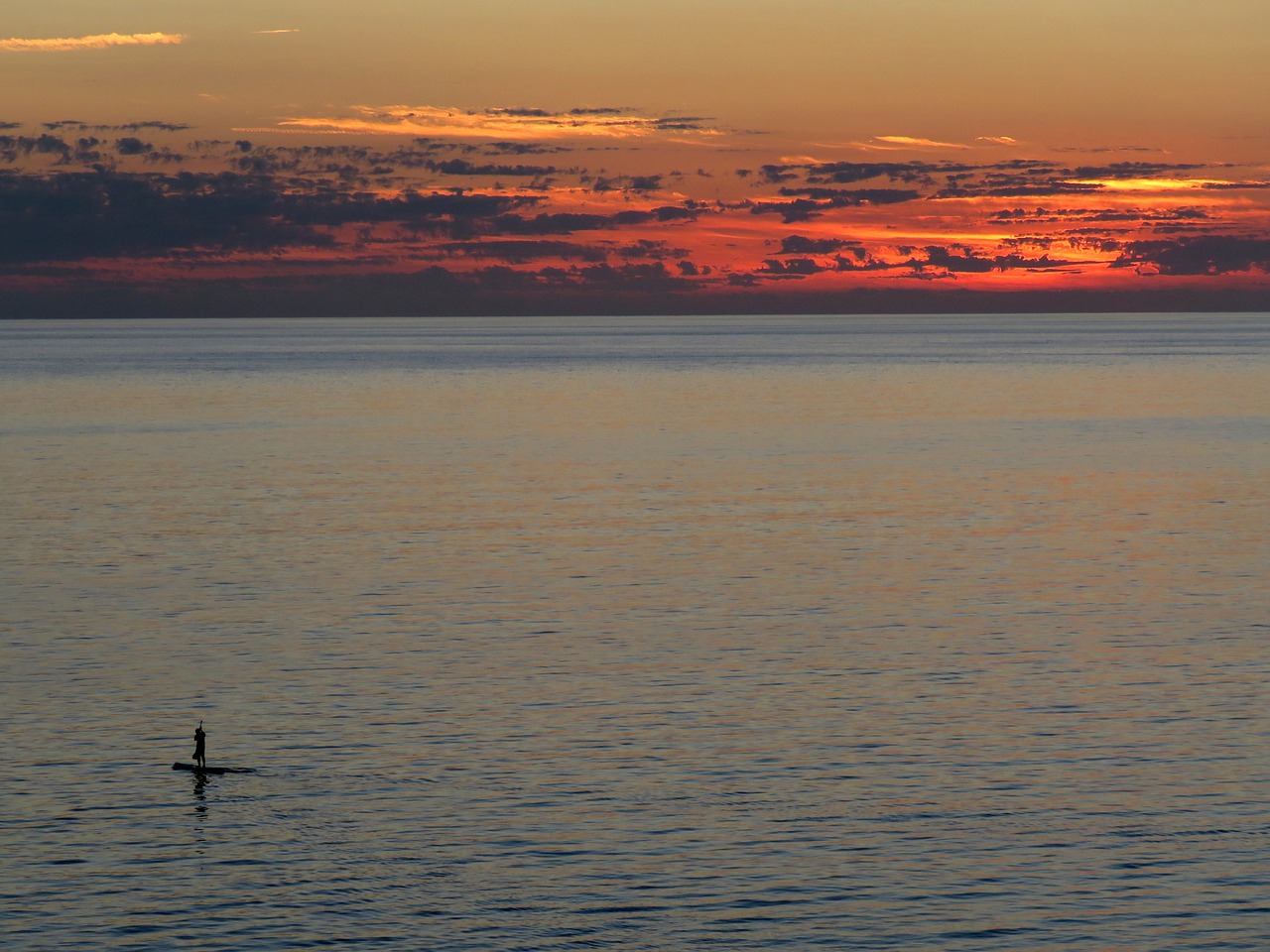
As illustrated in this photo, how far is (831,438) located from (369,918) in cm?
10735

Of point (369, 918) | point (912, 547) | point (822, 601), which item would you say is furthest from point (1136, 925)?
point (912, 547)

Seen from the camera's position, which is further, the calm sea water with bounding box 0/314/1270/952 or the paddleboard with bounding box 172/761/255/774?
the paddleboard with bounding box 172/761/255/774

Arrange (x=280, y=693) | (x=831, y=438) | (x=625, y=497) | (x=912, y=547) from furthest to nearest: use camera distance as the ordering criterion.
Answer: (x=831, y=438), (x=625, y=497), (x=912, y=547), (x=280, y=693)

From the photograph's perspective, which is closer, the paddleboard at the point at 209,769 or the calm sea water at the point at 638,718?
the calm sea water at the point at 638,718

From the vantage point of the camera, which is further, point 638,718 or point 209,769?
point 638,718

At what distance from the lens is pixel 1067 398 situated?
196m

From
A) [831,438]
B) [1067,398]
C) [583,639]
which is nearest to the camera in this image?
[583,639]

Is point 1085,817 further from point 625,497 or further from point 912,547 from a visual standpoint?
point 625,497

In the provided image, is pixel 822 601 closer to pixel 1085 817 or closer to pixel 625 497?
pixel 1085 817

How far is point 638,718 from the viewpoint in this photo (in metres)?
45.0

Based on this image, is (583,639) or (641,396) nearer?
(583,639)

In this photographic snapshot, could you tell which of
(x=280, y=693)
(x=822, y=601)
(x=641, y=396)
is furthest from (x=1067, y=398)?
(x=280, y=693)

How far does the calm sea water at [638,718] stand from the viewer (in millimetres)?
31984

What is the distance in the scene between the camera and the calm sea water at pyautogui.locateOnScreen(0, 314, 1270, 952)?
31984 millimetres
